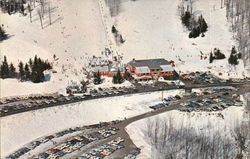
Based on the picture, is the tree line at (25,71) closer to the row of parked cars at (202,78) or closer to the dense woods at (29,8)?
the dense woods at (29,8)

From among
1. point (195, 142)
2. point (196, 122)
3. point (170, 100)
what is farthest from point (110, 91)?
point (195, 142)

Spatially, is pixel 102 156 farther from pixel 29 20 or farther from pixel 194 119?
pixel 29 20

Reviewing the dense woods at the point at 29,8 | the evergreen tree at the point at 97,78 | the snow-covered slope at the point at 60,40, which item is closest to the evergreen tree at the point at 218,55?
the snow-covered slope at the point at 60,40

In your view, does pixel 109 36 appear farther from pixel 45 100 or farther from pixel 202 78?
pixel 45 100

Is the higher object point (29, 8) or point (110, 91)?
point (29, 8)

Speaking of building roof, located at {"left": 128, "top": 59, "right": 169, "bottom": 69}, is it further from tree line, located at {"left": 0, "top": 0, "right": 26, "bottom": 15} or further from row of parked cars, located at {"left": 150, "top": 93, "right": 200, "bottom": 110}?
tree line, located at {"left": 0, "top": 0, "right": 26, "bottom": 15}
